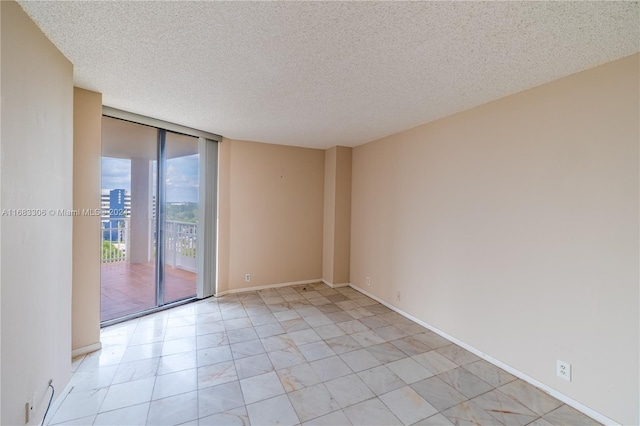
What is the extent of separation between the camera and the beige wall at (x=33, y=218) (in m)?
1.28

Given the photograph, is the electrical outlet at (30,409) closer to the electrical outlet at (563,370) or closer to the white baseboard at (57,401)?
the white baseboard at (57,401)

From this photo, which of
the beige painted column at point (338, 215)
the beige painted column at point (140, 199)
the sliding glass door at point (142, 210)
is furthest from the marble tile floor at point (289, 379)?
the beige painted column at point (338, 215)

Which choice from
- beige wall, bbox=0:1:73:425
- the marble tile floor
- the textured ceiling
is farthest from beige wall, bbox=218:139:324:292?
beige wall, bbox=0:1:73:425

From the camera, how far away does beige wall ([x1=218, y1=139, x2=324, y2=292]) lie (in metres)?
4.08

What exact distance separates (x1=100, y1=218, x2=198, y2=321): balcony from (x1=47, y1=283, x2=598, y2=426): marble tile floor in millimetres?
485

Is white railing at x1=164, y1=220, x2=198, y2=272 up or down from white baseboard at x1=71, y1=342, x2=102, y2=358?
up

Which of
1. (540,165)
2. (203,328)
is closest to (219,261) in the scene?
(203,328)

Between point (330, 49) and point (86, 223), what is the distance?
8.32ft

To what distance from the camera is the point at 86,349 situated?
7.87 feet

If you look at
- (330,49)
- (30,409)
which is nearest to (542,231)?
(330,49)

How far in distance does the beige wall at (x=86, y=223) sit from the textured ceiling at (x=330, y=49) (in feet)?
0.76

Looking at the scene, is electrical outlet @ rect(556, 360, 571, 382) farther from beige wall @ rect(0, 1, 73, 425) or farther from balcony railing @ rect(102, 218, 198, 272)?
balcony railing @ rect(102, 218, 198, 272)

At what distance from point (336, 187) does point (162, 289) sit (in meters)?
2.94

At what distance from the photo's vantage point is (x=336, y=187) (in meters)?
4.46
